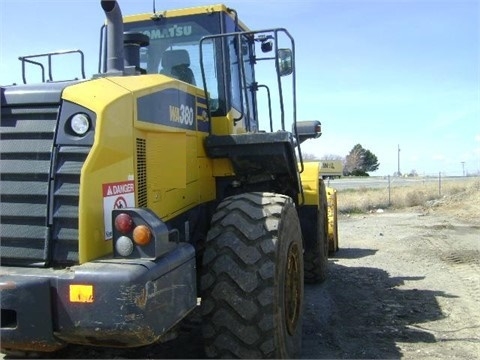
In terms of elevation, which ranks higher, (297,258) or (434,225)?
(297,258)

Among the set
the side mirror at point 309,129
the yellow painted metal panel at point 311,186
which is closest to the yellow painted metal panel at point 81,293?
the yellow painted metal panel at point 311,186

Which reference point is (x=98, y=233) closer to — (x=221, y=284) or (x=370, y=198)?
(x=221, y=284)

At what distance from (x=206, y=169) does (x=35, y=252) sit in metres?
1.95

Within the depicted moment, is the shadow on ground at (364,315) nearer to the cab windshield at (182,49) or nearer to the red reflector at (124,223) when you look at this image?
the red reflector at (124,223)

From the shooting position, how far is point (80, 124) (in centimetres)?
308

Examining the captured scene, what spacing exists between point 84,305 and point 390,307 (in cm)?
434

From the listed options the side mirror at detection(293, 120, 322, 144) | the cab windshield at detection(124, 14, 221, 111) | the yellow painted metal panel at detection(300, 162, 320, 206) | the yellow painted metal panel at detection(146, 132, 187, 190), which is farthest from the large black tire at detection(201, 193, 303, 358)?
the side mirror at detection(293, 120, 322, 144)

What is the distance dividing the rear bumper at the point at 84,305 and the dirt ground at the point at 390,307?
4.46 feet

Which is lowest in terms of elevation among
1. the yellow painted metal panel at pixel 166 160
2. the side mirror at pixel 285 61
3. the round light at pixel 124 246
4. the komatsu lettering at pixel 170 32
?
the round light at pixel 124 246

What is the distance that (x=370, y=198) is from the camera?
75.0ft

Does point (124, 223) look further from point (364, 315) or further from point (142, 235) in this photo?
point (364, 315)

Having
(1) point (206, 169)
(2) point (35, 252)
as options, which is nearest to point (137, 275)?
(2) point (35, 252)

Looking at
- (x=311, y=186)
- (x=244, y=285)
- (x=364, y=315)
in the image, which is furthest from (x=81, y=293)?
(x=311, y=186)

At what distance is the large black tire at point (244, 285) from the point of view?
139 inches
